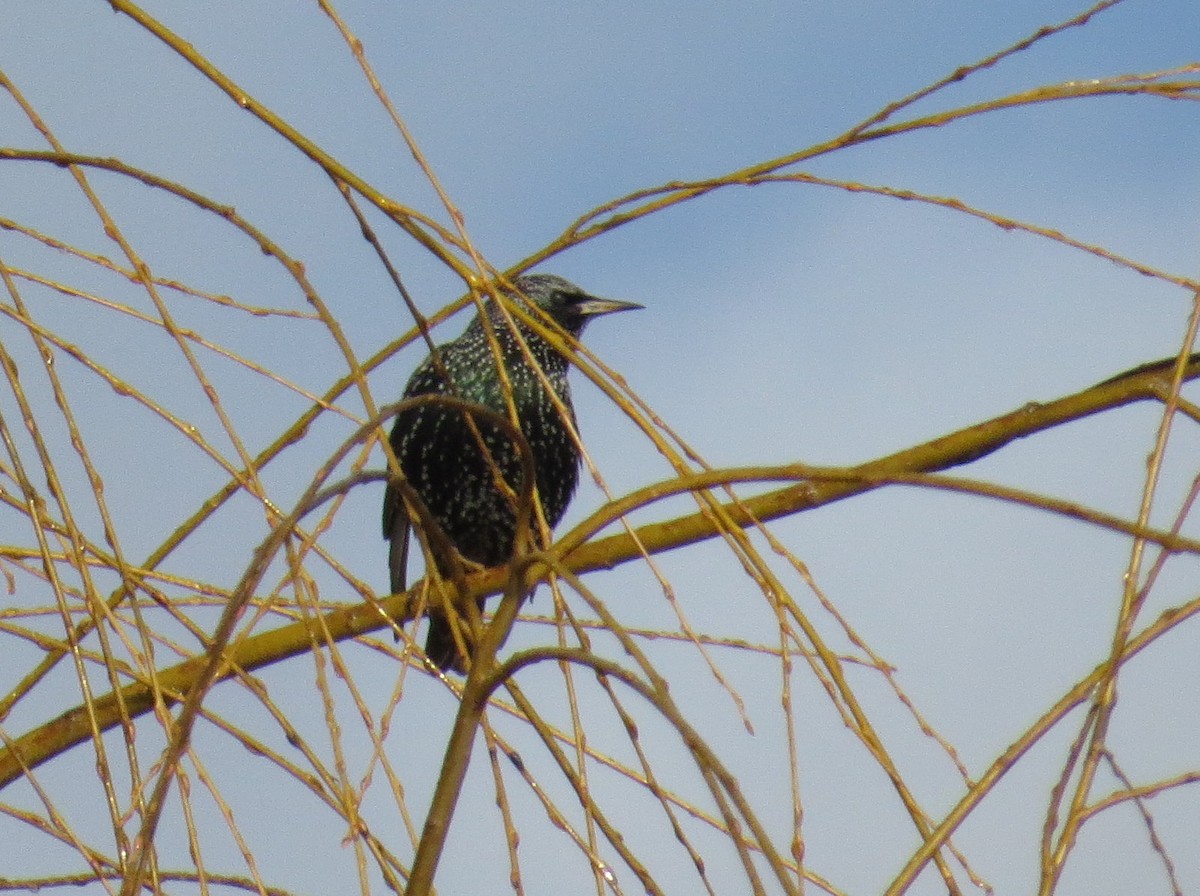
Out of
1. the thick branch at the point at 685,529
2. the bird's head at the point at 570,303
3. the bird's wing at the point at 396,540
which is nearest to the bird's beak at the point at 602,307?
the bird's head at the point at 570,303

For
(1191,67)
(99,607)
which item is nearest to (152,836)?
(99,607)

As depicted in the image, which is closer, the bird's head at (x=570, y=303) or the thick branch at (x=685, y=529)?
the thick branch at (x=685, y=529)

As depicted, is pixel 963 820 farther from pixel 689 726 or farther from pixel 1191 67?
pixel 1191 67

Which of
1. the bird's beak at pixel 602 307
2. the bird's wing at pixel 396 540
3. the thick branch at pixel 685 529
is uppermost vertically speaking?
the bird's beak at pixel 602 307

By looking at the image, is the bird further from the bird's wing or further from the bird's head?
the bird's head

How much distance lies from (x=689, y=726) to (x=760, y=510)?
1.61m

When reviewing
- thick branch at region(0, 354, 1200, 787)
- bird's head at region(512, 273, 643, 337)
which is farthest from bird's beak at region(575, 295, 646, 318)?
thick branch at region(0, 354, 1200, 787)

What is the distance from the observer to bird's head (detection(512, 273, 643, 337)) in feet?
21.7

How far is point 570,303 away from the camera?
672 centimetres

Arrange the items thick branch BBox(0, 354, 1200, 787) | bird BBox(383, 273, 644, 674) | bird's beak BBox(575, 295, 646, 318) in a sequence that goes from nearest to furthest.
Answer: thick branch BBox(0, 354, 1200, 787)
bird BBox(383, 273, 644, 674)
bird's beak BBox(575, 295, 646, 318)

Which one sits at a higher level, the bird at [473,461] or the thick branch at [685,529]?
the bird at [473,461]

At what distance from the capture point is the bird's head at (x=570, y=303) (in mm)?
6625

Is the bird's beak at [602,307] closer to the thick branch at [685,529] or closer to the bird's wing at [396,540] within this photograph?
the bird's wing at [396,540]

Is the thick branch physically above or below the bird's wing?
below
